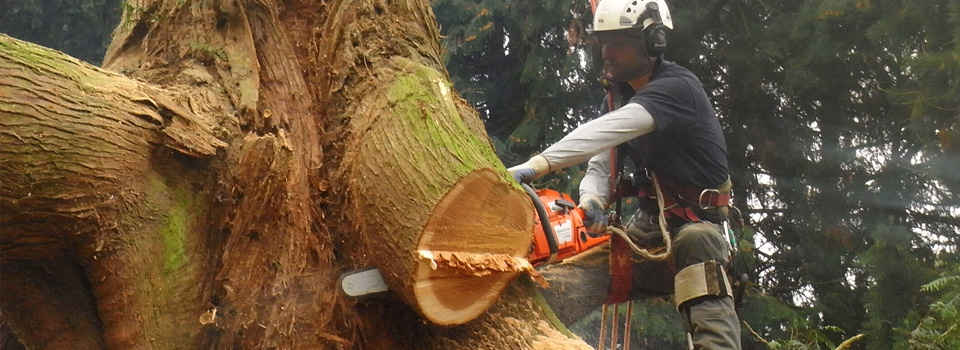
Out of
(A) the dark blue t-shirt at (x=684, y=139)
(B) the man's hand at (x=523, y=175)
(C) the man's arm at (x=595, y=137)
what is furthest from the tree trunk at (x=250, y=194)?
(A) the dark blue t-shirt at (x=684, y=139)

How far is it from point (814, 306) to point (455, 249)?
258 inches

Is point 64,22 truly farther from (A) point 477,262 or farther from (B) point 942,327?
(B) point 942,327

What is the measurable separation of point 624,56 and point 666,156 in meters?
0.55

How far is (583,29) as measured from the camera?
8719 mm

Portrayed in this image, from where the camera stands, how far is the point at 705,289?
11.5 feet

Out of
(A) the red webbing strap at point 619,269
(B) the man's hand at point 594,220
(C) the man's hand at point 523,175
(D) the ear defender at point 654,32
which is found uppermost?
(D) the ear defender at point 654,32

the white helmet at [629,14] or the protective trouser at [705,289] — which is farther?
the white helmet at [629,14]

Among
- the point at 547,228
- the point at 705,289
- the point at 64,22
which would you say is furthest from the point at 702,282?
the point at 64,22

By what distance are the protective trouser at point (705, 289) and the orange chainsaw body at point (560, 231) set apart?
0.44 m

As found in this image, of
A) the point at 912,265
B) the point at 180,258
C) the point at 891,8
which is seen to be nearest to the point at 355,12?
the point at 180,258

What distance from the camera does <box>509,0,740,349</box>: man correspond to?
3543mm

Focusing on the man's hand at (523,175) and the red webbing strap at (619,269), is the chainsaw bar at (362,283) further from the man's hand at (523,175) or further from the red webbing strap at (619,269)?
the red webbing strap at (619,269)

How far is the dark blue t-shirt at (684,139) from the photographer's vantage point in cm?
382

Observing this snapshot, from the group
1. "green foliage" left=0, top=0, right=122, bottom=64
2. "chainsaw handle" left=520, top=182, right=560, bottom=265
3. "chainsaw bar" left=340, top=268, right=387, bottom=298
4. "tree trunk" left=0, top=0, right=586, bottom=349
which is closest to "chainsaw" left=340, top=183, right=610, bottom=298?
"chainsaw handle" left=520, top=182, right=560, bottom=265
